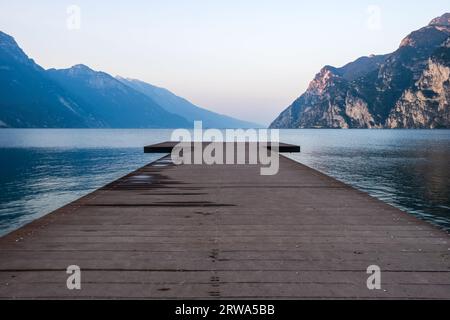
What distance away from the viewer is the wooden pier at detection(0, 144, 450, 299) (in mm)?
5156

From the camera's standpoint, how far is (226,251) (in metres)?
6.73

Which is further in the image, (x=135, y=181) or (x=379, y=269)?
(x=135, y=181)

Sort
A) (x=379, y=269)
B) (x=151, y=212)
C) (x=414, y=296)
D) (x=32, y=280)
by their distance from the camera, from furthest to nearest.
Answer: (x=151, y=212)
(x=379, y=269)
(x=32, y=280)
(x=414, y=296)

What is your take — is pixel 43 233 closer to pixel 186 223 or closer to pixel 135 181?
pixel 186 223

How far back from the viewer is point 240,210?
10.6m

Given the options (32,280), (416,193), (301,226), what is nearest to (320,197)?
(301,226)

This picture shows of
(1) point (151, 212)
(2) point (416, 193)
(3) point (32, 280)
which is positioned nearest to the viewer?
(3) point (32, 280)

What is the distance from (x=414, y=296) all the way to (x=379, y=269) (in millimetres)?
954

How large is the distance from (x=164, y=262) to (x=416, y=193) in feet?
64.4

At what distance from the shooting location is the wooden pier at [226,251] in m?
5.16

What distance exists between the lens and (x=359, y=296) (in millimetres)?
4945

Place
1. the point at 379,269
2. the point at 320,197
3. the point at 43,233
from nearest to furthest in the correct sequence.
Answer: the point at 379,269 < the point at 43,233 < the point at 320,197

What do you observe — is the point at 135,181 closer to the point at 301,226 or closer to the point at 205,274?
the point at 301,226

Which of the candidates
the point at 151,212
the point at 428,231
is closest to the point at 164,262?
the point at 151,212
